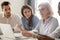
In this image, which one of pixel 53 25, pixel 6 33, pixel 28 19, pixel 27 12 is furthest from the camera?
pixel 28 19

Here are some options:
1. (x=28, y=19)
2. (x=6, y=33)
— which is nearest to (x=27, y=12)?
(x=28, y=19)

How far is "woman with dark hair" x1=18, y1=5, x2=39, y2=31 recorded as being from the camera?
2748 millimetres

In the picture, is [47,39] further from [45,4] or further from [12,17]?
[12,17]

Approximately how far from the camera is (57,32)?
1.90 m

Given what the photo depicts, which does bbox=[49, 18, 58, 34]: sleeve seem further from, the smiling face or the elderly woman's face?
the smiling face

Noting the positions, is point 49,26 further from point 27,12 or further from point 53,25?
point 27,12

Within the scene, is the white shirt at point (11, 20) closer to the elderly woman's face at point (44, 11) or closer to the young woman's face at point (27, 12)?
the young woman's face at point (27, 12)

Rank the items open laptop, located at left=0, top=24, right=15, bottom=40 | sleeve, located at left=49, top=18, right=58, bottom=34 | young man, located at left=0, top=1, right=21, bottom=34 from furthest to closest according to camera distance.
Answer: young man, located at left=0, top=1, right=21, bottom=34 → sleeve, located at left=49, top=18, right=58, bottom=34 → open laptop, located at left=0, top=24, right=15, bottom=40

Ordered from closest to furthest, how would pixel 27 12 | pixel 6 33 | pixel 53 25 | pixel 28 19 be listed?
pixel 6 33
pixel 53 25
pixel 27 12
pixel 28 19

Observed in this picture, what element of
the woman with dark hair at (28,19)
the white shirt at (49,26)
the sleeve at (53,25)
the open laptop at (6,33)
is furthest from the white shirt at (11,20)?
the open laptop at (6,33)

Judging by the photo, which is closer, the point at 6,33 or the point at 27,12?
the point at 6,33

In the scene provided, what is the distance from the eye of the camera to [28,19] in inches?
113

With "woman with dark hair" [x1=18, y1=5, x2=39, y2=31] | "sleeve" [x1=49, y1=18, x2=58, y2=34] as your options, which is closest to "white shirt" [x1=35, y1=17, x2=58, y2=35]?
"sleeve" [x1=49, y1=18, x2=58, y2=34]

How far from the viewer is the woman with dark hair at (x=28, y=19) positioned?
9.02 ft
